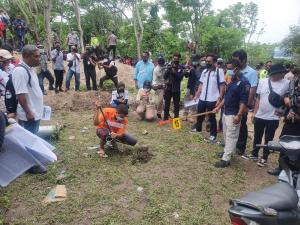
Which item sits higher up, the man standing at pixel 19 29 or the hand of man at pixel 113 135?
the man standing at pixel 19 29

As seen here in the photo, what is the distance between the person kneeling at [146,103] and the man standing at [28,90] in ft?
14.9

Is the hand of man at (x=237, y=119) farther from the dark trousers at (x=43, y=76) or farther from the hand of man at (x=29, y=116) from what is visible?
the dark trousers at (x=43, y=76)

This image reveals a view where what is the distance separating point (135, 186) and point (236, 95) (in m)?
2.14

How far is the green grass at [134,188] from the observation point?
153 inches

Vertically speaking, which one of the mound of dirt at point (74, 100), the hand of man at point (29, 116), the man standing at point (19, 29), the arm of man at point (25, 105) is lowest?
the mound of dirt at point (74, 100)

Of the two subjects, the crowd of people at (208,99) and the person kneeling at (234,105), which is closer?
the crowd of people at (208,99)

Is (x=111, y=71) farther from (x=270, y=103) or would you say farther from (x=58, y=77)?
(x=270, y=103)

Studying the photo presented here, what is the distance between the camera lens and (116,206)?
162 inches

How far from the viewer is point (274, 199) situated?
2.18 metres

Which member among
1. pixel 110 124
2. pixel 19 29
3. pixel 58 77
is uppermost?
pixel 19 29

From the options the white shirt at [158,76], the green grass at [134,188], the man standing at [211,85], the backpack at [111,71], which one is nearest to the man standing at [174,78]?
the white shirt at [158,76]

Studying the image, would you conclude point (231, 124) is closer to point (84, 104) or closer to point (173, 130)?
point (173, 130)

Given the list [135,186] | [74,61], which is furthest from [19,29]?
[135,186]

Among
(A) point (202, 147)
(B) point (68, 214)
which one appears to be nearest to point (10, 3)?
(A) point (202, 147)
